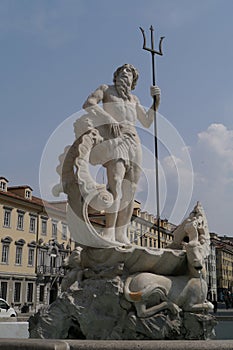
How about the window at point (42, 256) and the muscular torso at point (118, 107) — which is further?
the window at point (42, 256)

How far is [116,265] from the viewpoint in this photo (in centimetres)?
670

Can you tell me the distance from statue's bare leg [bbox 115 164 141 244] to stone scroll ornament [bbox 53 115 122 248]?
16.2 inches

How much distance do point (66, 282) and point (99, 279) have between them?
0.58 metres

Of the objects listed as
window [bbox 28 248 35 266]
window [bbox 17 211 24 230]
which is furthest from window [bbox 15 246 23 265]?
window [bbox 17 211 24 230]

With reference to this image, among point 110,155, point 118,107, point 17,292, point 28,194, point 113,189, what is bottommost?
point 17,292

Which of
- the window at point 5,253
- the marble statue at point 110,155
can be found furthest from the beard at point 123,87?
the window at point 5,253

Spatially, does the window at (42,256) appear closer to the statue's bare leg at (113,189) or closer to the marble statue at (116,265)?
the marble statue at (116,265)

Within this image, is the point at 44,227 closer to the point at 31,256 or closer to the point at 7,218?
the point at 31,256

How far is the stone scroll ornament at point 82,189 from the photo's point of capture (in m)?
6.99

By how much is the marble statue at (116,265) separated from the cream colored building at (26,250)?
33.0 meters

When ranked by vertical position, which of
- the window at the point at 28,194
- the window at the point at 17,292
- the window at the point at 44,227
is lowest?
the window at the point at 17,292

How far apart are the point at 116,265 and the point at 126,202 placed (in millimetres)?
1362

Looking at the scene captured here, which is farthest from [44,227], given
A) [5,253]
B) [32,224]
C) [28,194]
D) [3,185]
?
[3,185]

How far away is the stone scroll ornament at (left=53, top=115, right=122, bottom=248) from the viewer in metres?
6.99
